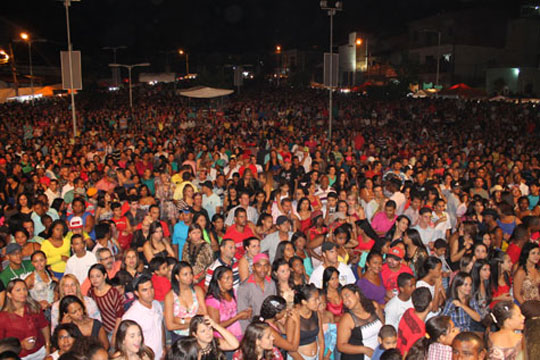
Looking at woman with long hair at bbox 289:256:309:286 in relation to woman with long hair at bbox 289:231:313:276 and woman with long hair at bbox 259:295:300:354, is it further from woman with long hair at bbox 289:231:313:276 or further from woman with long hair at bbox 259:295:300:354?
woman with long hair at bbox 259:295:300:354

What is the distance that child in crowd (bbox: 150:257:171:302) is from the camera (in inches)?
215

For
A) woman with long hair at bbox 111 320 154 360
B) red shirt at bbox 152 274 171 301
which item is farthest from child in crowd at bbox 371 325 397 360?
red shirt at bbox 152 274 171 301

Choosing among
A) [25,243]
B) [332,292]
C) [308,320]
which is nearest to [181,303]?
[308,320]

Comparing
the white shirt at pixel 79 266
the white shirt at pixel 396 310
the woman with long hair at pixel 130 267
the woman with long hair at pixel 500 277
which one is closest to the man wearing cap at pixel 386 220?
the woman with long hair at pixel 500 277

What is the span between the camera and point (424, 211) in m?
7.36

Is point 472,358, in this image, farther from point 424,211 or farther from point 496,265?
point 424,211

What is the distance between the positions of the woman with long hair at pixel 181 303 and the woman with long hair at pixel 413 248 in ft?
9.27

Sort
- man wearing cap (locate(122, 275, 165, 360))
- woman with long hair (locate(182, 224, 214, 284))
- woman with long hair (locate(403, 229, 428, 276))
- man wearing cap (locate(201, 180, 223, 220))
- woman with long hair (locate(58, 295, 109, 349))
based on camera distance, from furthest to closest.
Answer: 1. man wearing cap (locate(201, 180, 223, 220))
2. woman with long hair (locate(403, 229, 428, 276))
3. woman with long hair (locate(182, 224, 214, 284))
4. man wearing cap (locate(122, 275, 165, 360))
5. woman with long hair (locate(58, 295, 109, 349))

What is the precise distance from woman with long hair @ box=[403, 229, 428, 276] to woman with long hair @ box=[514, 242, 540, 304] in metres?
1.09

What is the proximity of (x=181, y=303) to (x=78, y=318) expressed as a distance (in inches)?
37.8

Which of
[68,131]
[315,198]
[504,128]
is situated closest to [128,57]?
[68,131]

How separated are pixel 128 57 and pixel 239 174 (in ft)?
218

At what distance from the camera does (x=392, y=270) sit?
5.84 metres

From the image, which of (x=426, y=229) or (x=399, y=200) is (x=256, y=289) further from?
(x=399, y=200)
